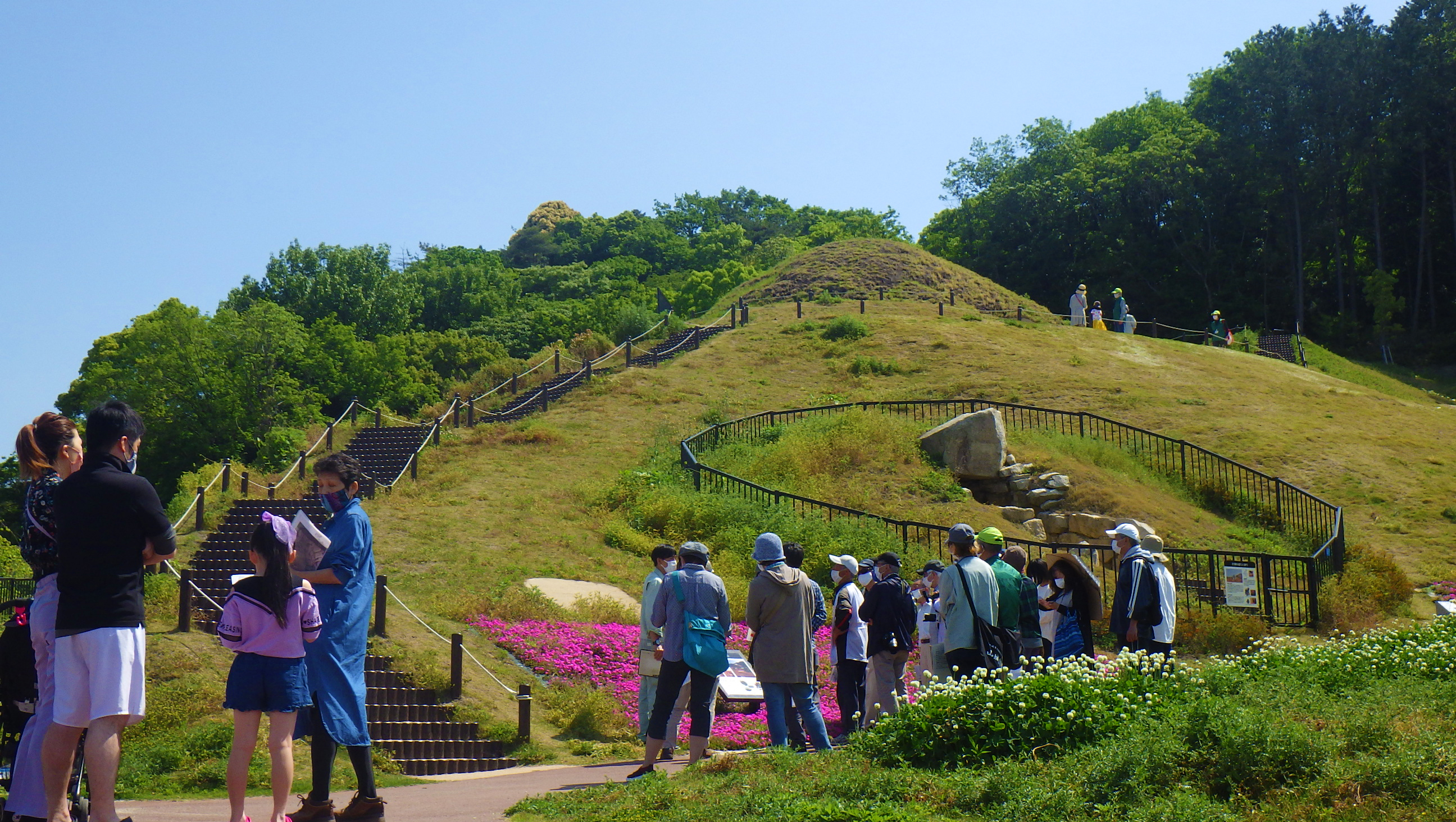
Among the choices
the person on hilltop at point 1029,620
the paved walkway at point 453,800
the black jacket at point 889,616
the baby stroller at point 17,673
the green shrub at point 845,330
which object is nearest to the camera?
the baby stroller at point 17,673

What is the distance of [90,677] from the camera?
473 cm

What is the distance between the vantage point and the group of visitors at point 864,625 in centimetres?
749

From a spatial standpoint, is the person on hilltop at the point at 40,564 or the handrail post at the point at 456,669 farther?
the handrail post at the point at 456,669

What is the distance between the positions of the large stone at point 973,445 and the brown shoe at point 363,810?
18572mm

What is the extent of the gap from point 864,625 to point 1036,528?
40.0 feet

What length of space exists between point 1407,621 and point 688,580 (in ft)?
44.3

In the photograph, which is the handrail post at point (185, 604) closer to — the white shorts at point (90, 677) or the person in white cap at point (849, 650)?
the person in white cap at point (849, 650)

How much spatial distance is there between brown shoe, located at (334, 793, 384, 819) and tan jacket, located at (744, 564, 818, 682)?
2816mm

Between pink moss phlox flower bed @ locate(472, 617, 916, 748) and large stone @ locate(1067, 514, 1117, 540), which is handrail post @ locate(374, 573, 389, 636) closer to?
pink moss phlox flower bed @ locate(472, 617, 916, 748)

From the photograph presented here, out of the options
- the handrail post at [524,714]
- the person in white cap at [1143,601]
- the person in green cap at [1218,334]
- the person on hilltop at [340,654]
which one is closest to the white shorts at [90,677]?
the person on hilltop at [340,654]

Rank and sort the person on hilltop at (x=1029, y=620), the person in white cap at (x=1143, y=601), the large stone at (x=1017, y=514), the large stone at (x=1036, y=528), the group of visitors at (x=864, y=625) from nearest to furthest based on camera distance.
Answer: the group of visitors at (x=864, y=625) < the person in white cap at (x=1143, y=601) < the person on hilltop at (x=1029, y=620) < the large stone at (x=1036, y=528) < the large stone at (x=1017, y=514)

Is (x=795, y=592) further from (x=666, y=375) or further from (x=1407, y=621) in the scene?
(x=666, y=375)

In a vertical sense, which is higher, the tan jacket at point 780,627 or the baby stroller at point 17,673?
the baby stroller at point 17,673

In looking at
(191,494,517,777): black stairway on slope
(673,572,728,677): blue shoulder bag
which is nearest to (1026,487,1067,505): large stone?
(191,494,517,777): black stairway on slope
